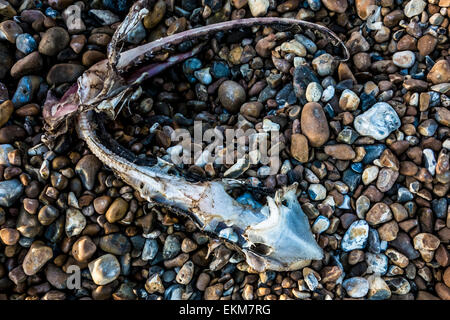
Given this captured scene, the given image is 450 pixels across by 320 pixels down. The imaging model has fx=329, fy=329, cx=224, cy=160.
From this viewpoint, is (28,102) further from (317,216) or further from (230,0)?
(317,216)

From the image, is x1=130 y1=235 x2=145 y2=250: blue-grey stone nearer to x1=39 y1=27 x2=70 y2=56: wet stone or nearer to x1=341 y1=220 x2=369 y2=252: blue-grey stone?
x1=341 y1=220 x2=369 y2=252: blue-grey stone

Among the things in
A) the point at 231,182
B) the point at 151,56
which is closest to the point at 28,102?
the point at 151,56

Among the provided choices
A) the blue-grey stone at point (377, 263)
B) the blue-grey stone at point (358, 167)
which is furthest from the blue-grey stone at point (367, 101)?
the blue-grey stone at point (377, 263)

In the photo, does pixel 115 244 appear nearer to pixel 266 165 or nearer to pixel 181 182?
pixel 181 182

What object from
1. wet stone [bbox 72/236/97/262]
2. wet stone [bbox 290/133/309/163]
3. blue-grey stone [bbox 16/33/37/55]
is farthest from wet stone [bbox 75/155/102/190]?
wet stone [bbox 290/133/309/163]

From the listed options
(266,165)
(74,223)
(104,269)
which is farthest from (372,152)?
(74,223)

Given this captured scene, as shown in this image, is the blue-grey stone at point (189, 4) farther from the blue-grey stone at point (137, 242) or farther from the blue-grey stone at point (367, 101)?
the blue-grey stone at point (137, 242)

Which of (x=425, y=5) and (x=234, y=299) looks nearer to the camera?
(x=234, y=299)
